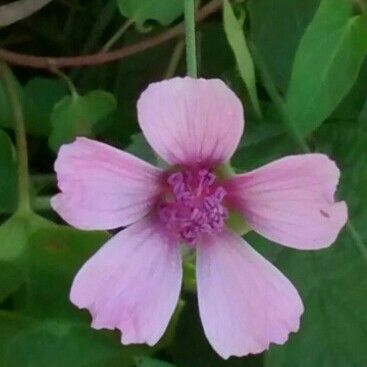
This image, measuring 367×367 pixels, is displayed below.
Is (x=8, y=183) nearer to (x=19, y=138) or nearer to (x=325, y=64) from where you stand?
(x=19, y=138)

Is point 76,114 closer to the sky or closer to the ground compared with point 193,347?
closer to the sky

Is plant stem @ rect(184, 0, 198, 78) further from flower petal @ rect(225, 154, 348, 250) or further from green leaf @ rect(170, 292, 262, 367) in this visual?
green leaf @ rect(170, 292, 262, 367)

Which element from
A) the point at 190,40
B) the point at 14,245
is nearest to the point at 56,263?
the point at 14,245

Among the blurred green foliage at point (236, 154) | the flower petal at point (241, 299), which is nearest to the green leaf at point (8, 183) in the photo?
the blurred green foliage at point (236, 154)

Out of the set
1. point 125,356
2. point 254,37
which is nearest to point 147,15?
point 254,37

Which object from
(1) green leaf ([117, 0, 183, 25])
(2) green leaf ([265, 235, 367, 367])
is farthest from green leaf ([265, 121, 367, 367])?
(1) green leaf ([117, 0, 183, 25])

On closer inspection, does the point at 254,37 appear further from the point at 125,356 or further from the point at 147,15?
the point at 125,356

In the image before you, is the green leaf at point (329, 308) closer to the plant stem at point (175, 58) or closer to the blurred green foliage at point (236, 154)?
the blurred green foliage at point (236, 154)
